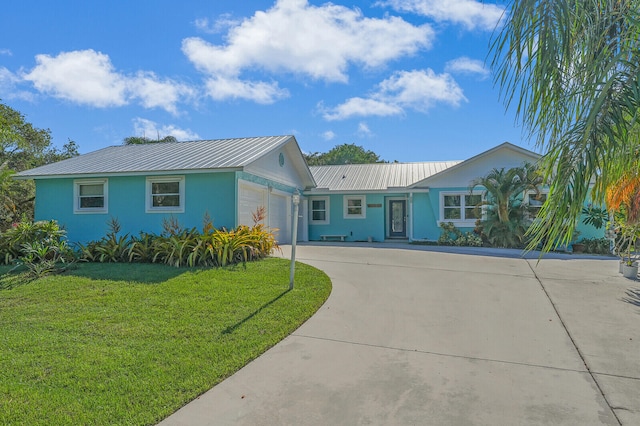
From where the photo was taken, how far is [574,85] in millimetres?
2805

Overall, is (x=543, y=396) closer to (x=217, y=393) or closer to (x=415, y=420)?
(x=415, y=420)

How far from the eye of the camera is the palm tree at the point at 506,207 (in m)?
14.7

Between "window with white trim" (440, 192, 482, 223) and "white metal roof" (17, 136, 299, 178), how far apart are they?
25.8 ft

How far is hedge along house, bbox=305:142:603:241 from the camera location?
16.6m

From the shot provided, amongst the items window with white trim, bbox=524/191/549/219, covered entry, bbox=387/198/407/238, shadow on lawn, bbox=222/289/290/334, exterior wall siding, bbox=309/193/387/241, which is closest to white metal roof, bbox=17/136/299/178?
exterior wall siding, bbox=309/193/387/241

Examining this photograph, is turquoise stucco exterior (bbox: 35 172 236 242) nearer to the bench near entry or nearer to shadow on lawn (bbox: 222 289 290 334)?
shadow on lawn (bbox: 222 289 290 334)

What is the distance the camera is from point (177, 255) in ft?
31.7

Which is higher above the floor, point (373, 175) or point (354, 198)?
point (373, 175)

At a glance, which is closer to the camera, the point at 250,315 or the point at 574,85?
the point at 574,85

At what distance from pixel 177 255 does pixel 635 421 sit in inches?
365

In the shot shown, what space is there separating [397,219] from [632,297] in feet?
41.8

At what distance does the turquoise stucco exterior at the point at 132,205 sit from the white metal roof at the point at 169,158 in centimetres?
42

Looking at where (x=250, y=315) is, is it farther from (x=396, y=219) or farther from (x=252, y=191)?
(x=396, y=219)

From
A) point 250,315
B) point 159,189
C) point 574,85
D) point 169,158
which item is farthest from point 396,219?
point 574,85
